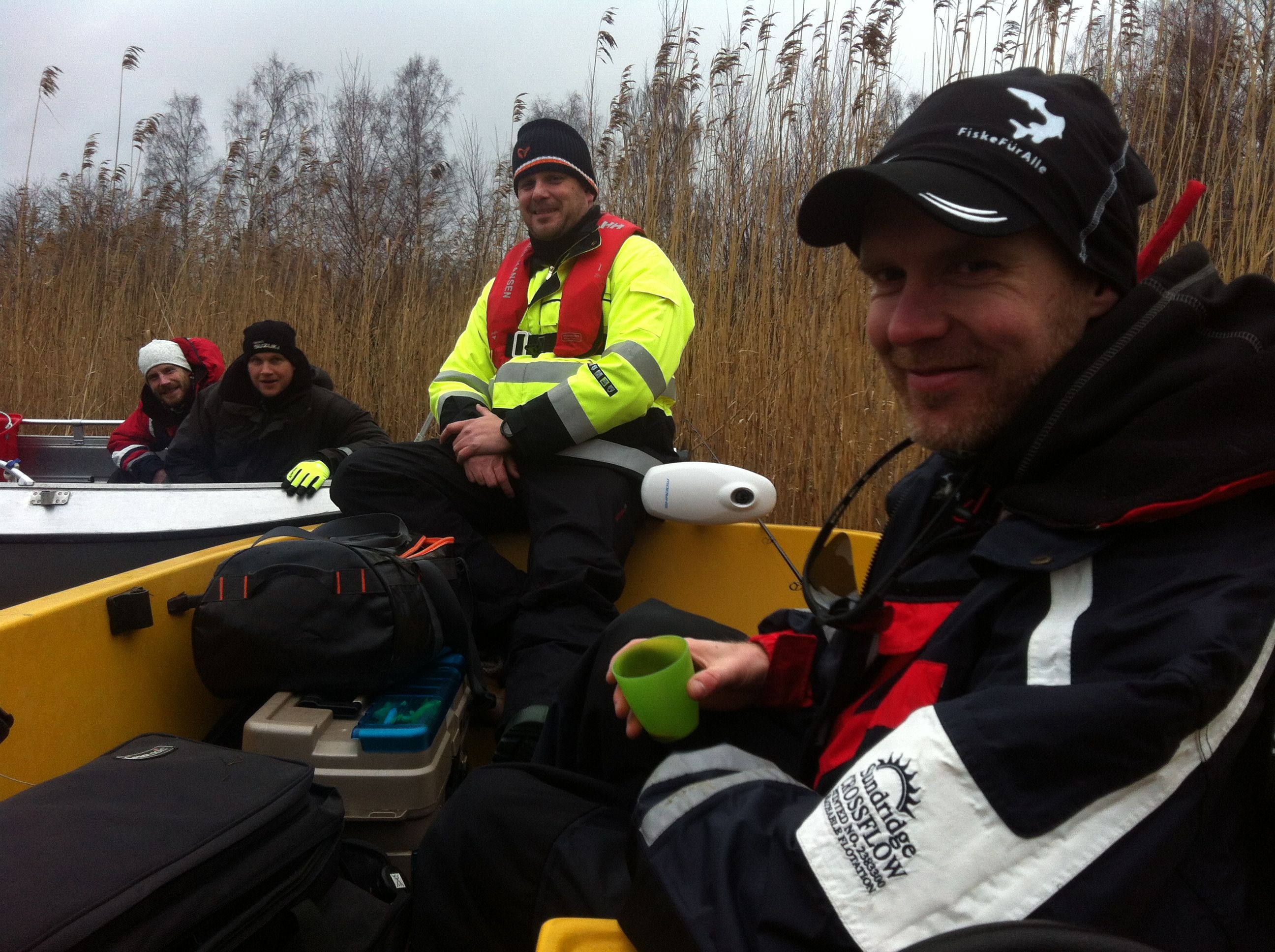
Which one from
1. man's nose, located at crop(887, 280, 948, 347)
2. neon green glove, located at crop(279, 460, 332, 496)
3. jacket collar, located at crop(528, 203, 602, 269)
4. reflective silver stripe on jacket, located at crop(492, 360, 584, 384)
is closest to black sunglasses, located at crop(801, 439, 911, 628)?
man's nose, located at crop(887, 280, 948, 347)

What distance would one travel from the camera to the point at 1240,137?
2.26 meters

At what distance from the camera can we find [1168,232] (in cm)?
100

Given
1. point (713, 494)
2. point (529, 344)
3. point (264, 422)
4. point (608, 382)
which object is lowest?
point (713, 494)

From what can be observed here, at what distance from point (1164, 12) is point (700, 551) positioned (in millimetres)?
2010

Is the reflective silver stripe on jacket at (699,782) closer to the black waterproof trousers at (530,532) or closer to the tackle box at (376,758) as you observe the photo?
the tackle box at (376,758)

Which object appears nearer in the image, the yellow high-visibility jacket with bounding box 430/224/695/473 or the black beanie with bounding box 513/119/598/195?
the yellow high-visibility jacket with bounding box 430/224/695/473

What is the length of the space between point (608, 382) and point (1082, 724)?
172 centimetres

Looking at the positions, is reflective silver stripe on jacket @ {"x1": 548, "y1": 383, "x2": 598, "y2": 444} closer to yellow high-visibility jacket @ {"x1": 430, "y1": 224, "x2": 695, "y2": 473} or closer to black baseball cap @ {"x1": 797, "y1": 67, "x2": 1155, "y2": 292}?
yellow high-visibility jacket @ {"x1": 430, "y1": 224, "x2": 695, "y2": 473}

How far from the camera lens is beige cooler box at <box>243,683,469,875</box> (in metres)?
1.46

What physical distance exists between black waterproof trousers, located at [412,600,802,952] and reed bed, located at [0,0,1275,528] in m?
1.48

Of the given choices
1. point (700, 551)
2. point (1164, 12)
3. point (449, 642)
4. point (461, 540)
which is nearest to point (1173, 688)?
point (449, 642)

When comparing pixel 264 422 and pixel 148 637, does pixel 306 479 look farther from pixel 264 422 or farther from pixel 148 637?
pixel 148 637

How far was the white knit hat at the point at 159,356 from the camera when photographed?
4.26m

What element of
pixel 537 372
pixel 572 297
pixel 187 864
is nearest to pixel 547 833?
pixel 187 864
